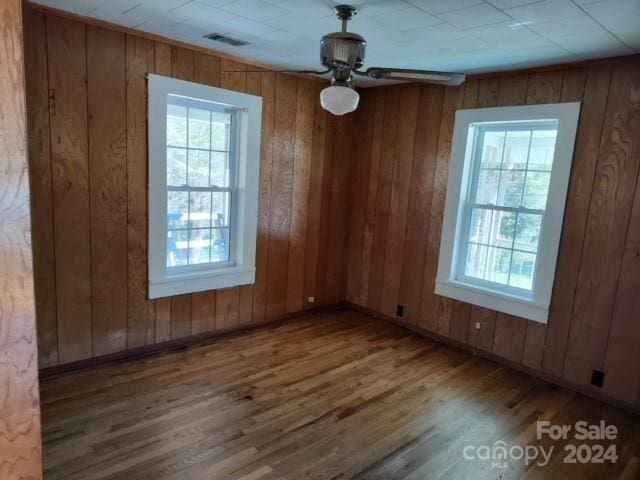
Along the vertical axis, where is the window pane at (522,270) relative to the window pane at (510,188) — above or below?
below

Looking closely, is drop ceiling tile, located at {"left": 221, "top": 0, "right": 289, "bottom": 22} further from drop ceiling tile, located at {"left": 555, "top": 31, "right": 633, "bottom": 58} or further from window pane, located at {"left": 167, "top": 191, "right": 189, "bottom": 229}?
drop ceiling tile, located at {"left": 555, "top": 31, "right": 633, "bottom": 58}

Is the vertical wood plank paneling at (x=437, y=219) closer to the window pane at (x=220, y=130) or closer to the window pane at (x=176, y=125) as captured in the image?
the window pane at (x=220, y=130)

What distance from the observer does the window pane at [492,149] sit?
3.62 meters

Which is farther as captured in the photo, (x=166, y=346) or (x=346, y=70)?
(x=166, y=346)

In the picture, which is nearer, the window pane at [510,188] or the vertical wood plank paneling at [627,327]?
the vertical wood plank paneling at [627,327]

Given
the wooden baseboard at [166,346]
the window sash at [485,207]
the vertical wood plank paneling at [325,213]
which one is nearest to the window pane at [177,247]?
the wooden baseboard at [166,346]

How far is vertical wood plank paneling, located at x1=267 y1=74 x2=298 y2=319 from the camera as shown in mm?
3963

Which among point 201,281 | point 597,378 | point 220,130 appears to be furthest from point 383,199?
point 597,378

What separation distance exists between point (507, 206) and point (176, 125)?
2.91 m

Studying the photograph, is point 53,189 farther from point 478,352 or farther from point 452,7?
point 478,352

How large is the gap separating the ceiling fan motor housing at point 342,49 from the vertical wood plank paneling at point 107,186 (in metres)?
1.71

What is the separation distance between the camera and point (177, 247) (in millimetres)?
3551

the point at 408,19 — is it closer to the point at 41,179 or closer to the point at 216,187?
the point at 216,187

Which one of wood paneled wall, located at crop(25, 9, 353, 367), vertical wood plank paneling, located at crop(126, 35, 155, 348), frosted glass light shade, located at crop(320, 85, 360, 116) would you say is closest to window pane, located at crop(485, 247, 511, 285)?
wood paneled wall, located at crop(25, 9, 353, 367)
